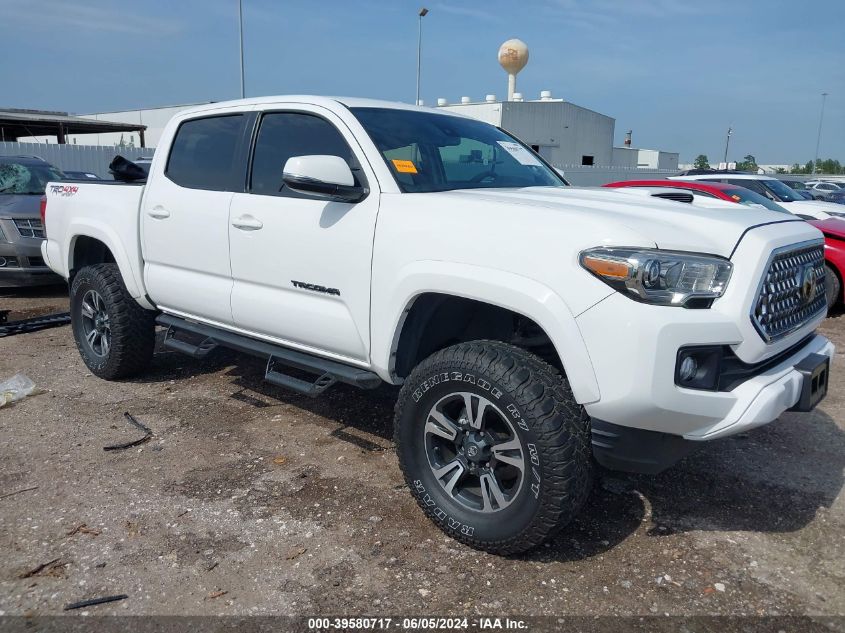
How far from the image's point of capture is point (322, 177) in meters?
3.20

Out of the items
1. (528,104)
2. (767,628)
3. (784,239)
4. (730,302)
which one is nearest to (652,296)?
(730,302)

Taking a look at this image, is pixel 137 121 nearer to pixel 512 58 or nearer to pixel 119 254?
pixel 512 58

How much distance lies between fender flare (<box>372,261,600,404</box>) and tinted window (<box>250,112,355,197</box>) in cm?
94

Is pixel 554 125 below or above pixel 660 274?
above

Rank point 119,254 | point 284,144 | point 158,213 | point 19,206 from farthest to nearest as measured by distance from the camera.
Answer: point 19,206 < point 119,254 < point 158,213 < point 284,144

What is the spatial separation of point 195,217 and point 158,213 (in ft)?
1.44

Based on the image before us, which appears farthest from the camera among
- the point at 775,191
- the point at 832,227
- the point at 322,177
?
the point at 775,191

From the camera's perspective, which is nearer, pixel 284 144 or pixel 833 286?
pixel 284 144

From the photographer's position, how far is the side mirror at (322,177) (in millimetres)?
3168

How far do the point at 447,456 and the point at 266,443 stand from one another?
1.48 m

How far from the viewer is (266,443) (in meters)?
4.21

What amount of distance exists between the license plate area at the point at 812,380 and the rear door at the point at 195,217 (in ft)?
9.73

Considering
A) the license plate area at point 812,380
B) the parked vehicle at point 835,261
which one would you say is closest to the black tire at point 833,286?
the parked vehicle at point 835,261

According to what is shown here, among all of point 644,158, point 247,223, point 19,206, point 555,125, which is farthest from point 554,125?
point 247,223
